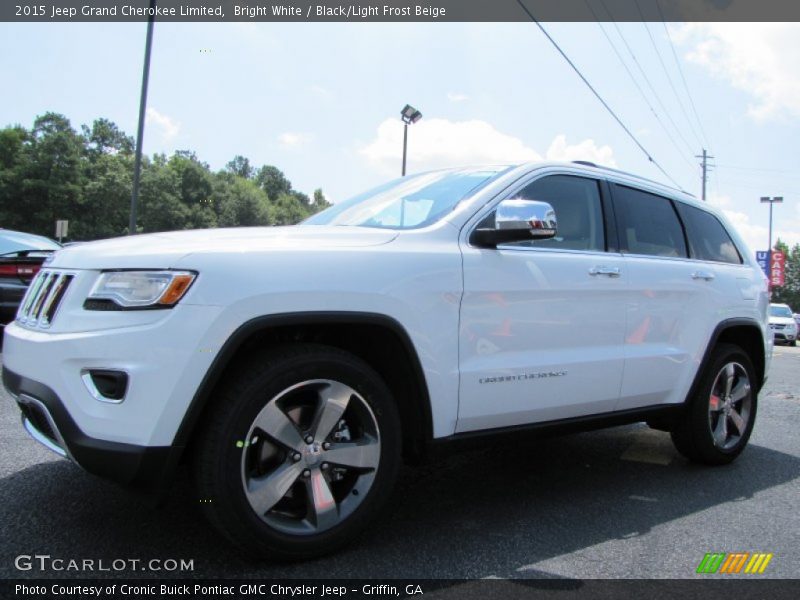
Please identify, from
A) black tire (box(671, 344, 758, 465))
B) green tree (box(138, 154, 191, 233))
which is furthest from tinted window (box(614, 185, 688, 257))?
green tree (box(138, 154, 191, 233))

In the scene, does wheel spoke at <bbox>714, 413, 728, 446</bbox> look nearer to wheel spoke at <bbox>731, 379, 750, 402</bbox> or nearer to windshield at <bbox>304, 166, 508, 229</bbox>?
wheel spoke at <bbox>731, 379, 750, 402</bbox>

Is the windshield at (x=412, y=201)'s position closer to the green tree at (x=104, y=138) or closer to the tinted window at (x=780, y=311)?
the tinted window at (x=780, y=311)

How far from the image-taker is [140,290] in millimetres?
2281

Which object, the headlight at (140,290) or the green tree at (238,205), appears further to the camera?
the green tree at (238,205)

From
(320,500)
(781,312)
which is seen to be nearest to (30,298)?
(320,500)

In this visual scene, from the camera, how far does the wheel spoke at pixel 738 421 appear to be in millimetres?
4410

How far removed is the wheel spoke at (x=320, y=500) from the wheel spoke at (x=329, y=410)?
0.15 metres

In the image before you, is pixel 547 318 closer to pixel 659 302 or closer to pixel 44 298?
pixel 659 302

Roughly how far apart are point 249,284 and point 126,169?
211ft

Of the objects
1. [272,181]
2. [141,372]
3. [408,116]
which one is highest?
[272,181]

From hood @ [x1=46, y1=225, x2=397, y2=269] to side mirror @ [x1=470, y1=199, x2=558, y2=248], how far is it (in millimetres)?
470

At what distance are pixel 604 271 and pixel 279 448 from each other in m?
1.97

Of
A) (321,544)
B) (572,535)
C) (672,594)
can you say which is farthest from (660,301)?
(321,544)


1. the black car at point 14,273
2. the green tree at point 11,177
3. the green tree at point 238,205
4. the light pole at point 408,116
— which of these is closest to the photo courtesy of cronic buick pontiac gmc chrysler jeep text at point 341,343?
→ the black car at point 14,273
